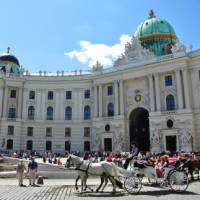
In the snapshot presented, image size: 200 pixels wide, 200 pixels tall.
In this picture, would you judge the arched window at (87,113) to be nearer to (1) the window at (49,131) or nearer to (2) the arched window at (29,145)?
(1) the window at (49,131)

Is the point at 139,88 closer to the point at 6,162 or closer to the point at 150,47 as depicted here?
the point at 150,47

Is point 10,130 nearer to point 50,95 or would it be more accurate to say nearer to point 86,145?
→ point 50,95

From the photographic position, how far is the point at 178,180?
14.3 metres

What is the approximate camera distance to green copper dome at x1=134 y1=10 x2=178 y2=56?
58.7 m

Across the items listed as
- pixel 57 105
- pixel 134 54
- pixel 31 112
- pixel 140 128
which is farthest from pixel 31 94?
pixel 140 128

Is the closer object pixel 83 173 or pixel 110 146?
pixel 83 173

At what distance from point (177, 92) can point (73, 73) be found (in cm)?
2572

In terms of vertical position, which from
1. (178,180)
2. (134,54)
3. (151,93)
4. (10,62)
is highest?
(10,62)

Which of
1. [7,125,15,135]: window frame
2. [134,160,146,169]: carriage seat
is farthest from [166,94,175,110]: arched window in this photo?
[134,160,146,169]: carriage seat

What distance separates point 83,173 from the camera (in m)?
15.0

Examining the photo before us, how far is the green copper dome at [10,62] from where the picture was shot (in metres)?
64.1

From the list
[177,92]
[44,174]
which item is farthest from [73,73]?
[44,174]

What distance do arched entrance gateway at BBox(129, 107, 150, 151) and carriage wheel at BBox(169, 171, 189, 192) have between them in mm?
38624

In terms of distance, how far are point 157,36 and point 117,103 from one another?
18.4m
